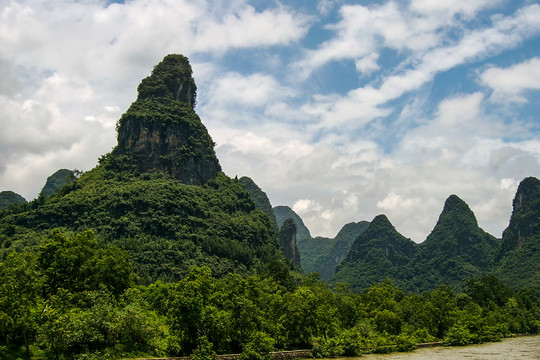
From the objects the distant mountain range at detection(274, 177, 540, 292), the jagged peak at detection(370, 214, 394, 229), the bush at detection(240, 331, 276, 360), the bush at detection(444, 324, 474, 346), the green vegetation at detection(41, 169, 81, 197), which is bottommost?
the bush at detection(444, 324, 474, 346)

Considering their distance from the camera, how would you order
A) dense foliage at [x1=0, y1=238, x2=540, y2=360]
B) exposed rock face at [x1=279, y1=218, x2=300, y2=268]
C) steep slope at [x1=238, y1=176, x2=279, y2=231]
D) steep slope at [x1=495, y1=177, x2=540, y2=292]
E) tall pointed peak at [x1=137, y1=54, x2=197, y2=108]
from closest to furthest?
dense foliage at [x1=0, y1=238, x2=540, y2=360], steep slope at [x1=495, y1=177, x2=540, y2=292], tall pointed peak at [x1=137, y1=54, x2=197, y2=108], exposed rock face at [x1=279, y1=218, x2=300, y2=268], steep slope at [x1=238, y1=176, x2=279, y2=231]

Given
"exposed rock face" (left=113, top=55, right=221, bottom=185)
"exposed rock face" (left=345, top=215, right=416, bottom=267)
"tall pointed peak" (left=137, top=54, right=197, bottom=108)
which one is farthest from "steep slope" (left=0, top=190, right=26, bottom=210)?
"exposed rock face" (left=345, top=215, right=416, bottom=267)

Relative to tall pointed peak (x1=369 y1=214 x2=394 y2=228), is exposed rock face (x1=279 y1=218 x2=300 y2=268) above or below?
below

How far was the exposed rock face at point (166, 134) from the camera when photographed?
100062 mm

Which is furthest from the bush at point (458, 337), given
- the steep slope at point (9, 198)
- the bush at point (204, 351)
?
the steep slope at point (9, 198)

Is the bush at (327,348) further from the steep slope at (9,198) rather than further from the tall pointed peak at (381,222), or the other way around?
the tall pointed peak at (381,222)

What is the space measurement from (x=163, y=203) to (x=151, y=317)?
5488 cm

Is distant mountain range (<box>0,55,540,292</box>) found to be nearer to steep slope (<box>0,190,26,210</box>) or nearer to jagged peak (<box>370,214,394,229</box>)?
steep slope (<box>0,190,26,210</box>)

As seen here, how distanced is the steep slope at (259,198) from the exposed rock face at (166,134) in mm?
61364

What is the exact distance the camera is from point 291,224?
153 metres

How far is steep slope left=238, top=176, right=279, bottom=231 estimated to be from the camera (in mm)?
171262

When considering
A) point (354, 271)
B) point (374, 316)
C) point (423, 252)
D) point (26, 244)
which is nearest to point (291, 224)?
point (354, 271)

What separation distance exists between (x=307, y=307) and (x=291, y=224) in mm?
119669

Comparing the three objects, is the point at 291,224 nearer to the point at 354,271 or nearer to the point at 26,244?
the point at 354,271
